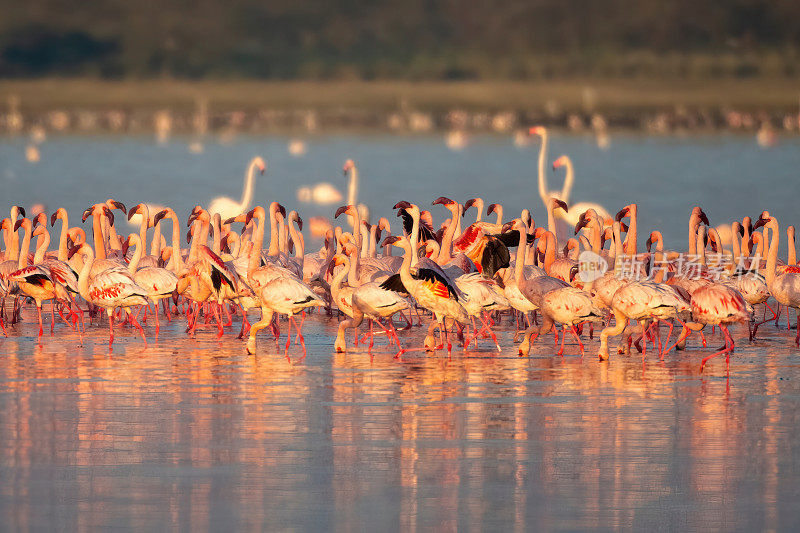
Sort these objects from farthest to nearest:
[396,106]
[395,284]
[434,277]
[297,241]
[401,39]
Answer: [401,39], [396,106], [297,241], [395,284], [434,277]

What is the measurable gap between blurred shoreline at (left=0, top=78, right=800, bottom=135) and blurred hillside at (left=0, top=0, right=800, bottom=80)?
318 centimetres

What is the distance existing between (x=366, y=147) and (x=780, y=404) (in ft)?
123

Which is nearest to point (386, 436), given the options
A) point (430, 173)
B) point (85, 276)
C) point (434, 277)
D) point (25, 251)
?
point (434, 277)

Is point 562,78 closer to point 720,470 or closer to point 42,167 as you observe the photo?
point 42,167

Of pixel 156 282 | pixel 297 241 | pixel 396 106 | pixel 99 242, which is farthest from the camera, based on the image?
pixel 396 106

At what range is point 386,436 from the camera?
10188mm

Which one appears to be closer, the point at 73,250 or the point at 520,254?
the point at 520,254

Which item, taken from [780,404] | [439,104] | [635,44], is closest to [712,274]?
[780,404]

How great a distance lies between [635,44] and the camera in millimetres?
96938

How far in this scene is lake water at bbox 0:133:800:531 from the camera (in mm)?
8484

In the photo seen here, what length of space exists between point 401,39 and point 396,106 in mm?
24457

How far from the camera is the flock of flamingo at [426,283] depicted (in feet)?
A: 45.2

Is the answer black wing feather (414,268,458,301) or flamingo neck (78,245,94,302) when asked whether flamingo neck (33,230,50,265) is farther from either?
black wing feather (414,268,458,301)

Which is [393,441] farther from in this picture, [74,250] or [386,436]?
[74,250]
